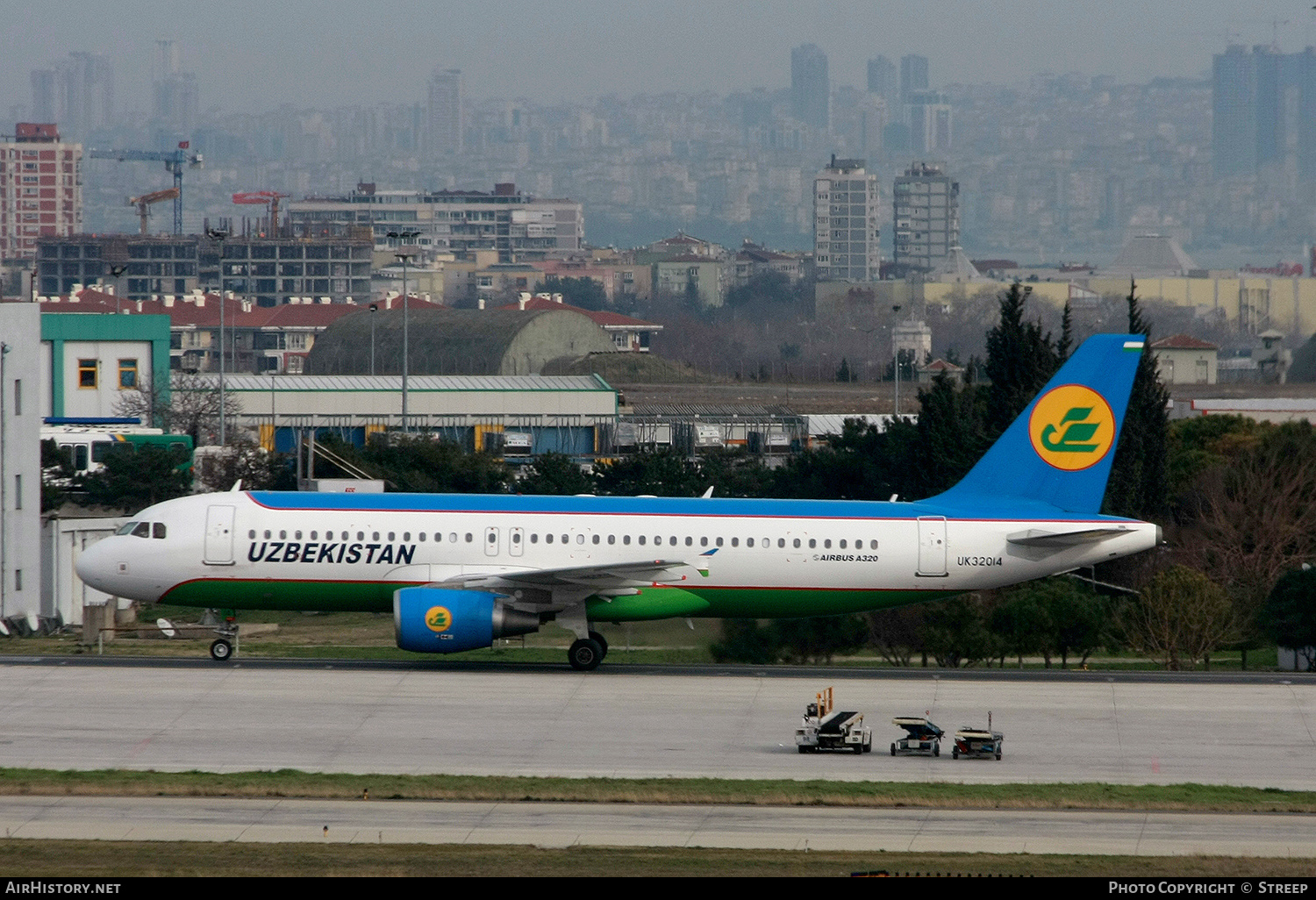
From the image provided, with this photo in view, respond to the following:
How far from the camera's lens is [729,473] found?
7806 centimetres

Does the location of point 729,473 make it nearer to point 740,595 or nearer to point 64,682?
point 740,595

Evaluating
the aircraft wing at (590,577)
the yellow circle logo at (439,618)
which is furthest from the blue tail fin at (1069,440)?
the yellow circle logo at (439,618)

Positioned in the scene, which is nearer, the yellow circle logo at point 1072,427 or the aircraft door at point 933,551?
the aircraft door at point 933,551

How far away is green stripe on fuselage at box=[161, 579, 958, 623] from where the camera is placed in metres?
40.8

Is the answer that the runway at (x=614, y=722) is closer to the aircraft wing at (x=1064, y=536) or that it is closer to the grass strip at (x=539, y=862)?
the aircraft wing at (x=1064, y=536)

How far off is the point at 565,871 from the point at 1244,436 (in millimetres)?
65390

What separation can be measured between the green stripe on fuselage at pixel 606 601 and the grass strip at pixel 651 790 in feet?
37.4

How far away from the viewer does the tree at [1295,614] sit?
4728cm

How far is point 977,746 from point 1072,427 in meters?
12.6

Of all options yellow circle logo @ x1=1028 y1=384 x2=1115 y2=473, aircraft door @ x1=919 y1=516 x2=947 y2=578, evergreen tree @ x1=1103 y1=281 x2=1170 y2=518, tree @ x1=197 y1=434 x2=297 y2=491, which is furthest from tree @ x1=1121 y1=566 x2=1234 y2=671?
tree @ x1=197 y1=434 x2=297 y2=491

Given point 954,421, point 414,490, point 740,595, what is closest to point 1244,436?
point 954,421

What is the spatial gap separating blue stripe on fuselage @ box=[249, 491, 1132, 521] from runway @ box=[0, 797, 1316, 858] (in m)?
14.3

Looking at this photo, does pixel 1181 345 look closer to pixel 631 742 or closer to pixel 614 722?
pixel 614 722

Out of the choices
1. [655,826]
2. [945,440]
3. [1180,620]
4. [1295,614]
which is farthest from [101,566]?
[945,440]
